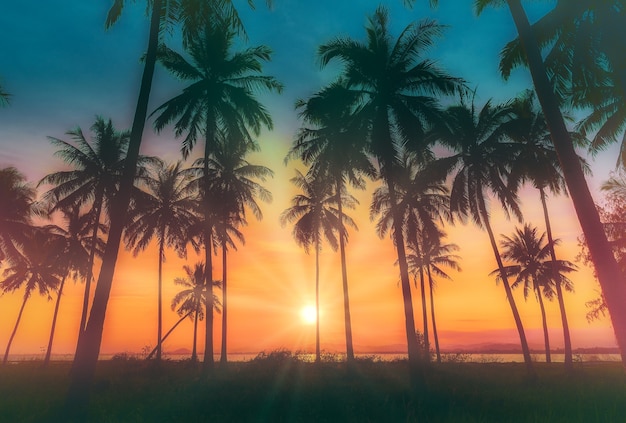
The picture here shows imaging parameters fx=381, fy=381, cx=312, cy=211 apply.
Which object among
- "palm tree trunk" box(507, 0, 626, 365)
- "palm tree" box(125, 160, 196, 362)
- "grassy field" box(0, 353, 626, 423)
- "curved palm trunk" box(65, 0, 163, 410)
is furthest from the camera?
"palm tree" box(125, 160, 196, 362)

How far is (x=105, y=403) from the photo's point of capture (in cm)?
1244

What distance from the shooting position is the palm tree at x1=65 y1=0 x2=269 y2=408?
9008 millimetres

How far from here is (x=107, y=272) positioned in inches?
387

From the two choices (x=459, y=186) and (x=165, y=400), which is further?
(x=459, y=186)

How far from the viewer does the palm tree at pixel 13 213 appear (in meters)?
29.5

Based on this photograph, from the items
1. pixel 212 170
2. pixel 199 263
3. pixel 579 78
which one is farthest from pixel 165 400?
pixel 199 263

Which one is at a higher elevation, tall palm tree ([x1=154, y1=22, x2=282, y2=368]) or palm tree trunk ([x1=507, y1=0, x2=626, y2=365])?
tall palm tree ([x1=154, y1=22, x2=282, y2=368])

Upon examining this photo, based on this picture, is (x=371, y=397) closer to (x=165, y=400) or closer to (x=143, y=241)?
(x=165, y=400)

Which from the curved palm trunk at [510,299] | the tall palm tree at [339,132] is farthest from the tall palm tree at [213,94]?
the curved palm trunk at [510,299]

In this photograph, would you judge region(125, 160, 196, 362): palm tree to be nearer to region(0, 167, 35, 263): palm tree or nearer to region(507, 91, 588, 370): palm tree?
region(0, 167, 35, 263): palm tree

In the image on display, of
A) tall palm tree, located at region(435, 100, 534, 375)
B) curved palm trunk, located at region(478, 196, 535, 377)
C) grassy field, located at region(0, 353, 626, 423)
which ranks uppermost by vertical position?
tall palm tree, located at region(435, 100, 534, 375)

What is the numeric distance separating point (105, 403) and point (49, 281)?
3220 cm

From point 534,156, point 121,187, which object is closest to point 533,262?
point 534,156

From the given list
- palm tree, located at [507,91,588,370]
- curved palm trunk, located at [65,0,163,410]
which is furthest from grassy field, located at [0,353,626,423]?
palm tree, located at [507,91,588,370]
